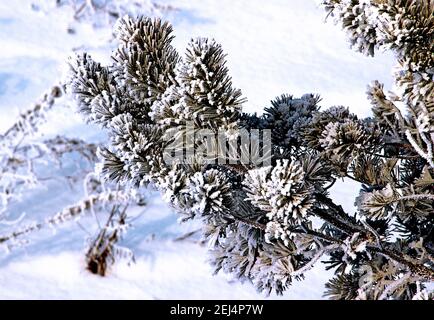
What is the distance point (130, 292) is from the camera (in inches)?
109

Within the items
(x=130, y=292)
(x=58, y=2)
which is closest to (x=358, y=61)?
(x=130, y=292)

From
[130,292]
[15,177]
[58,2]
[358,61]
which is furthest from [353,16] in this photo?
[58,2]

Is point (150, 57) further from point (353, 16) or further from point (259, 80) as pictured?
point (259, 80)

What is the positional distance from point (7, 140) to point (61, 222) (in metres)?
0.50

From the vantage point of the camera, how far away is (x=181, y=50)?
10.7 feet

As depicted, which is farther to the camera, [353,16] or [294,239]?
[294,239]

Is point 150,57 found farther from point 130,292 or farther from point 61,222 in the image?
point 61,222

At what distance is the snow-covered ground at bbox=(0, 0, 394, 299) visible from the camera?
2801 mm

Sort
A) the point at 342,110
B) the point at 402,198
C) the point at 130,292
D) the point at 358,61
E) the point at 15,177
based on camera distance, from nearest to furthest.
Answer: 1. the point at 402,198
2. the point at 342,110
3. the point at 130,292
4. the point at 15,177
5. the point at 358,61

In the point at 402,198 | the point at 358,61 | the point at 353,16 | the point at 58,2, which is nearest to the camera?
the point at 353,16

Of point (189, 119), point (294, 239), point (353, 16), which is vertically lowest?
point (294, 239)

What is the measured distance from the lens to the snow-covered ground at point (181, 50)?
9.19 ft

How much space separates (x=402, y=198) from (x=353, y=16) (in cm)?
30
